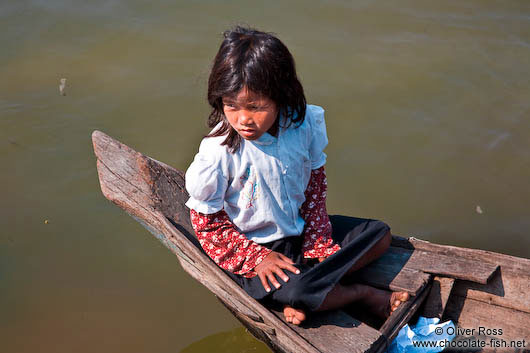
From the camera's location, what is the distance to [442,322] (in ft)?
8.18

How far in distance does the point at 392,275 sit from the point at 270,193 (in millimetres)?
661

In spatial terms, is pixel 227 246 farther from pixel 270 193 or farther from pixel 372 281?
pixel 372 281

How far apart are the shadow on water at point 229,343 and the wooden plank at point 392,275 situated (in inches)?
31.7

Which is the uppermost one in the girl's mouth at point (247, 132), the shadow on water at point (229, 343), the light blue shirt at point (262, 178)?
the girl's mouth at point (247, 132)

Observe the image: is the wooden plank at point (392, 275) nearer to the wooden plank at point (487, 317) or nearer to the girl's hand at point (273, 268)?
the wooden plank at point (487, 317)

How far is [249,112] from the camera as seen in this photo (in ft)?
6.67

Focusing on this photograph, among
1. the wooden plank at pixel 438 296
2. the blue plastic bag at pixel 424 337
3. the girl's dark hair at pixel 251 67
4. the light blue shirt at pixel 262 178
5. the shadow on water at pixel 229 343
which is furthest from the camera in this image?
the shadow on water at pixel 229 343

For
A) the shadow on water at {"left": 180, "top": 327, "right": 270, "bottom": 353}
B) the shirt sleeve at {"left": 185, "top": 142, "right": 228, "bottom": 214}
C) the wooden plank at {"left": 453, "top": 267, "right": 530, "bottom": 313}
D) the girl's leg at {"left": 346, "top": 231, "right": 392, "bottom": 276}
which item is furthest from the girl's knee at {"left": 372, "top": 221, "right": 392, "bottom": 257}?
the shadow on water at {"left": 180, "top": 327, "right": 270, "bottom": 353}

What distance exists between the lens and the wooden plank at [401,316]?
7.25ft

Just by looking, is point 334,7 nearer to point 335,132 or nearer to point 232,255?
point 335,132

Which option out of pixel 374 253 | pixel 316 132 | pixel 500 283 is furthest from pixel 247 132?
pixel 500 283

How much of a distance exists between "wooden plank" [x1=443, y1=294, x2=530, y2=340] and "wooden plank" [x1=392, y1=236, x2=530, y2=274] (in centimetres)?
19

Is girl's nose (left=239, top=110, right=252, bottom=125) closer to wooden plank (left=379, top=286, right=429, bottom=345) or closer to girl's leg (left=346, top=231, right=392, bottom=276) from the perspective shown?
girl's leg (left=346, top=231, right=392, bottom=276)

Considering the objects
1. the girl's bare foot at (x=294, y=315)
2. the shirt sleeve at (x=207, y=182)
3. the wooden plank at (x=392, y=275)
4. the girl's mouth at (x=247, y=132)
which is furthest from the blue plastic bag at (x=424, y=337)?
the girl's mouth at (x=247, y=132)
